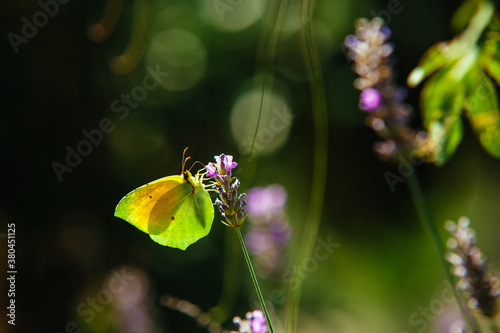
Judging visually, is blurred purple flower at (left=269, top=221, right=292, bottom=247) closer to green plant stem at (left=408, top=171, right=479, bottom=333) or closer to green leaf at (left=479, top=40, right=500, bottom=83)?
green plant stem at (left=408, top=171, right=479, bottom=333)

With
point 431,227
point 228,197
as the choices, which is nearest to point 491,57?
point 431,227

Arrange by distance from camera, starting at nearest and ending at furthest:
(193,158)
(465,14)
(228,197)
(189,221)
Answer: (228,197), (465,14), (189,221), (193,158)

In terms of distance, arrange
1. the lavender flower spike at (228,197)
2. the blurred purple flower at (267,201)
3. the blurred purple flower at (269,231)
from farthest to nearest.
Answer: the blurred purple flower at (267,201) < the blurred purple flower at (269,231) < the lavender flower spike at (228,197)

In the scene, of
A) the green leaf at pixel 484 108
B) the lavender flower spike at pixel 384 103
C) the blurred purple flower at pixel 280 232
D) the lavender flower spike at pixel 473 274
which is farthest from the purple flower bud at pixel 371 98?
the blurred purple flower at pixel 280 232

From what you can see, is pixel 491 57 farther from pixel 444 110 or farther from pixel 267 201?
pixel 267 201

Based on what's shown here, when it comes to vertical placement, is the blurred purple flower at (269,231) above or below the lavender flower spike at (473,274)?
above

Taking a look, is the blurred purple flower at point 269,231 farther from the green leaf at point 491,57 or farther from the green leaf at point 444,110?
the green leaf at point 491,57
